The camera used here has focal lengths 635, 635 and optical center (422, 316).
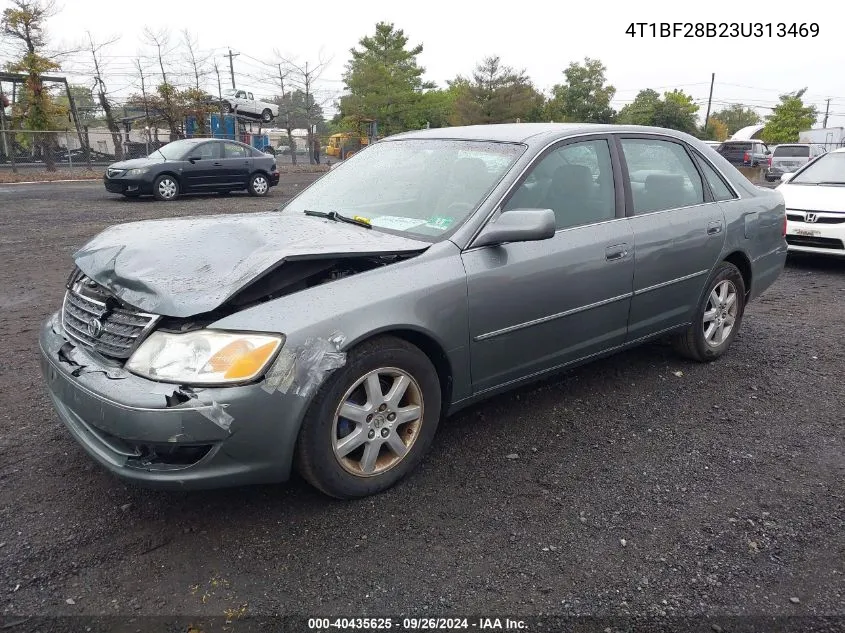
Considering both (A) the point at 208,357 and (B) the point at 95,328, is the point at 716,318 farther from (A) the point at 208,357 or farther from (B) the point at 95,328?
(B) the point at 95,328

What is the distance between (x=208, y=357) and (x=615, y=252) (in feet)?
7.50

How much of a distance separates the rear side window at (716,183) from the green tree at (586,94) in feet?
195

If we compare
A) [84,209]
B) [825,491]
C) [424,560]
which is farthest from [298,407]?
[84,209]

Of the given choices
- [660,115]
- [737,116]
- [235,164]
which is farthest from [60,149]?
[737,116]

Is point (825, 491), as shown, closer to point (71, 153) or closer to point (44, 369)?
point (44, 369)

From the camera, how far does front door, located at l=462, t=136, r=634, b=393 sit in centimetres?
305

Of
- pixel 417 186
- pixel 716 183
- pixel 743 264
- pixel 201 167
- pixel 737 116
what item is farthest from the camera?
pixel 737 116

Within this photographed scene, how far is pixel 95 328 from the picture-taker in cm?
268

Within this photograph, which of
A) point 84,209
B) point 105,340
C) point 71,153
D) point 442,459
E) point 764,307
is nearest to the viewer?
point 105,340

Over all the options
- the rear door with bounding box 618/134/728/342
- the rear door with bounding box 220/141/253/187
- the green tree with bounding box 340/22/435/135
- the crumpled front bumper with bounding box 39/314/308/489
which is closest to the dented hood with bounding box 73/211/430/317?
the crumpled front bumper with bounding box 39/314/308/489

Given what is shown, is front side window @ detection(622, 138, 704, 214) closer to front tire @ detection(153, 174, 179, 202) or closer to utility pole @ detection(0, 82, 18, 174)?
front tire @ detection(153, 174, 179, 202)

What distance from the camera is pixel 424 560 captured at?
7.95 feet

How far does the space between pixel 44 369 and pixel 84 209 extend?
1172 centimetres

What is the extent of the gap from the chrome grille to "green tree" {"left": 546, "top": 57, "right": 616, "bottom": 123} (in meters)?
62.0
